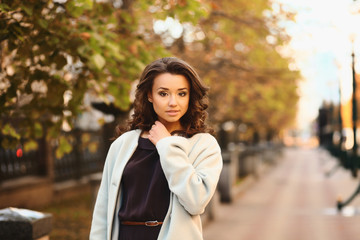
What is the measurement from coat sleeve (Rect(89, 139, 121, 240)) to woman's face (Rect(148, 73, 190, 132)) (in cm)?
34

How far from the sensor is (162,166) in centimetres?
243

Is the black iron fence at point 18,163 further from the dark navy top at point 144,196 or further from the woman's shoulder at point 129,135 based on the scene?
the dark navy top at point 144,196

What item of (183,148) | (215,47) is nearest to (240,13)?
(215,47)

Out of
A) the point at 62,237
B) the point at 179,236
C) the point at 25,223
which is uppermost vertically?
the point at 179,236

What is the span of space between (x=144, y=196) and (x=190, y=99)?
583 millimetres

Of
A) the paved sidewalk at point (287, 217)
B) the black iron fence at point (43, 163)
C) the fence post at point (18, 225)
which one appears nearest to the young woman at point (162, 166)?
the fence post at point (18, 225)

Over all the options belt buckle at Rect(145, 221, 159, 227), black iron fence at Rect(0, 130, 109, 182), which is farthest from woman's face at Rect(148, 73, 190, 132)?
black iron fence at Rect(0, 130, 109, 182)

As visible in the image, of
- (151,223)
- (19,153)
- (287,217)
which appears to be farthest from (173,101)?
(19,153)

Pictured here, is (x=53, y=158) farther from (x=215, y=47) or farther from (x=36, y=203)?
(x=215, y=47)

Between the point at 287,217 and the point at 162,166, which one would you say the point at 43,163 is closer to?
the point at 287,217

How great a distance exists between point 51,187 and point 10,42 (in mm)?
10160

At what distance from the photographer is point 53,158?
47.8 ft

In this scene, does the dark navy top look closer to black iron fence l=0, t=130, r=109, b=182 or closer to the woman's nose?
the woman's nose

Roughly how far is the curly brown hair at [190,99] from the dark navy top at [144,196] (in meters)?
0.23
